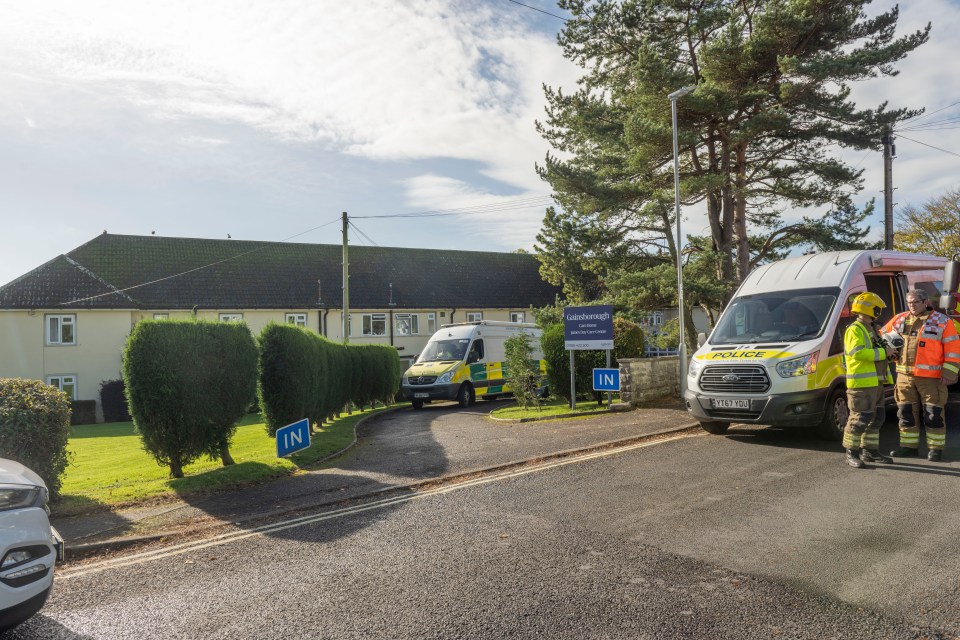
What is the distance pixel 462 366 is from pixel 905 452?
52.8 ft

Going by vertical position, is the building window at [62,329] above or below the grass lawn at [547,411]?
above

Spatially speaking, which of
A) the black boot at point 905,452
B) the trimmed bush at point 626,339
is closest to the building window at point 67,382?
the trimmed bush at point 626,339

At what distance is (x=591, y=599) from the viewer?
167 inches

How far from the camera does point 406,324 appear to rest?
40750 millimetres

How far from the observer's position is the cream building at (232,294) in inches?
1210

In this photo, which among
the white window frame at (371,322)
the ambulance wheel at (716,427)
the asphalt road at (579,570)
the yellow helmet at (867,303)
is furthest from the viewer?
the white window frame at (371,322)

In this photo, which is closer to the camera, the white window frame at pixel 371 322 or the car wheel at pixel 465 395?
the car wheel at pixel 465 395

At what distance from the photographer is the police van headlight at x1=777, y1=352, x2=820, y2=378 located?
9070mm

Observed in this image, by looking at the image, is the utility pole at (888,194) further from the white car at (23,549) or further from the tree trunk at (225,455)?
the white car at (23,549)

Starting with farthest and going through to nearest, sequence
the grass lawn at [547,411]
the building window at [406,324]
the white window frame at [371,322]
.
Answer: the building window at [406,324] → the white window frame at [371,322] → the grass lawn at [547,411]

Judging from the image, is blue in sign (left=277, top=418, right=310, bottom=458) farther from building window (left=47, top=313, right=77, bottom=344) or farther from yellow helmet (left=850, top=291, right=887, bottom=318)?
building window (left=47, top=313, right=77, bottom=344)

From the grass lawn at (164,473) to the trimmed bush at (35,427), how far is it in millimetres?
447

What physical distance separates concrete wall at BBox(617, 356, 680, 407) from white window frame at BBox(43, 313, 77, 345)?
2751 cm

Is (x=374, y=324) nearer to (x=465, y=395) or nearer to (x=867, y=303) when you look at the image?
(x=465, y=395)
